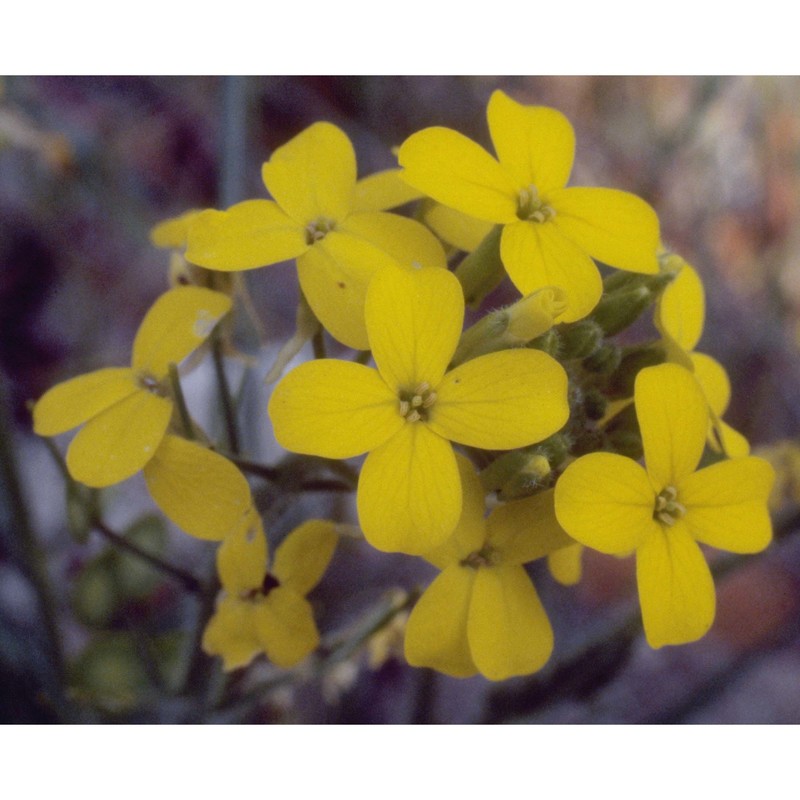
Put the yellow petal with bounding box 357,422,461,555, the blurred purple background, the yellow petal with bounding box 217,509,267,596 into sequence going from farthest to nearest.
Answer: the blurred purple background → the yellow petal with bounding box 217,509,267,596 → the yellow petal with bounding box 357,422,461,555

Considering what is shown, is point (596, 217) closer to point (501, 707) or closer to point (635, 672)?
point (501, 707)

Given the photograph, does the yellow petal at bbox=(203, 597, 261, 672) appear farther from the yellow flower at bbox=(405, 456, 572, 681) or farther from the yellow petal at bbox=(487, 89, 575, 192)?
the yellow petal at bbox=(487, 89, 575, 192)

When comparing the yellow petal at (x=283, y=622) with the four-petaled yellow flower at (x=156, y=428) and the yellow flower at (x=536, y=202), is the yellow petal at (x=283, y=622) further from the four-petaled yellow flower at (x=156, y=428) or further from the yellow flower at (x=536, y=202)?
the yellow flower at (x=536, y=202)

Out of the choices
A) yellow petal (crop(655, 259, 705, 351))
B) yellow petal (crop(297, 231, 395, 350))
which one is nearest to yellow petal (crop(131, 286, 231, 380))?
yellow petal (crop(297, 231, 395, 350))

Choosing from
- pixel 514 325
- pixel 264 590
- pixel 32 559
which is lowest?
pixel 32 559

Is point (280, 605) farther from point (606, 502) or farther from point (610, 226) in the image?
point (610, 226)

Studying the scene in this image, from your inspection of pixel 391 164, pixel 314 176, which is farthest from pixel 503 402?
pixel 391 164

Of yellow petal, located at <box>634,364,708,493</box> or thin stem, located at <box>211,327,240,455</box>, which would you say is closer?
yellow petal, located at <box>634,364,708,493</box>
